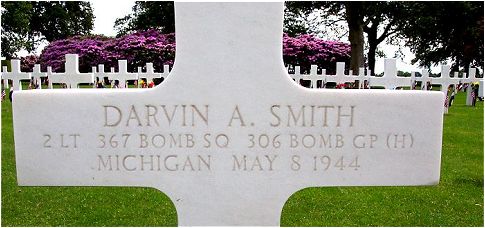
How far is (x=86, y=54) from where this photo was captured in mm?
25828

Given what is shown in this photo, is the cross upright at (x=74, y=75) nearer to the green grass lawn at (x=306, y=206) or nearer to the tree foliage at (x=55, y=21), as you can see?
the green grass lawn at (x=306, y=206)

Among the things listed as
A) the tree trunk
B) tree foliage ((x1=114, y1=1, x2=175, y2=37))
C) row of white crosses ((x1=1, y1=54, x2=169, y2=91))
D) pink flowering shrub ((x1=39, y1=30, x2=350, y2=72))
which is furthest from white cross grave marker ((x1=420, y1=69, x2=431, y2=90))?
tree foliage ((x1=114, y1=1, x2=175, y2=37))

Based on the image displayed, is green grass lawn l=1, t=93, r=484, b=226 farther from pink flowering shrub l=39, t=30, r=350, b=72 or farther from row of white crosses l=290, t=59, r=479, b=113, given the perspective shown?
pink flowering shrub l=39, t=30, r=350, b=72

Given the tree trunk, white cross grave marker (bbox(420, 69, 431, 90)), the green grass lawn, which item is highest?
the tree trunk

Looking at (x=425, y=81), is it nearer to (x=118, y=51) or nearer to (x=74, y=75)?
(x=74, y=75)

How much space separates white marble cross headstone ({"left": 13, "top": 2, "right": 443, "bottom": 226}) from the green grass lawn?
2012 mm

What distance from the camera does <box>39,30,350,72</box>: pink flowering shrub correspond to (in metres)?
23.6

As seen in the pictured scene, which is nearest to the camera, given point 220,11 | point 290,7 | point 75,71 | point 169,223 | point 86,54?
point 220,11

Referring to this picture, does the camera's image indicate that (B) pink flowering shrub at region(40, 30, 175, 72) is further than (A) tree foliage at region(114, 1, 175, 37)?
No

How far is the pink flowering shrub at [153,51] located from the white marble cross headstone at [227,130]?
2141 cm

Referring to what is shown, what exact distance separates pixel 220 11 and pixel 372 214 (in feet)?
9.51

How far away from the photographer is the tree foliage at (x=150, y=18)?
28.9m

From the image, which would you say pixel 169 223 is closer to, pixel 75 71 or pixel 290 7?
pixel 75 71

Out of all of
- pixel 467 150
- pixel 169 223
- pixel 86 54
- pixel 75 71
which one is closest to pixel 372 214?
pixel 169 223
